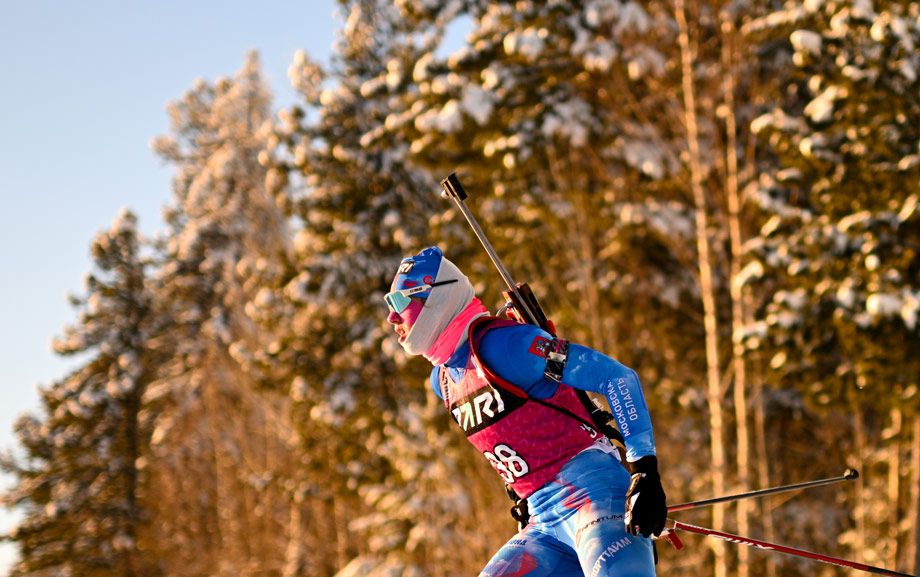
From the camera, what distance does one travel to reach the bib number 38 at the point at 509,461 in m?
4.16

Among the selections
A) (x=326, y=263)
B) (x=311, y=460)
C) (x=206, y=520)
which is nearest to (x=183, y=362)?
(x=206, y=520)

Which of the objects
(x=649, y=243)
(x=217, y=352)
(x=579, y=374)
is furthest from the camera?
(x=217, y=352)

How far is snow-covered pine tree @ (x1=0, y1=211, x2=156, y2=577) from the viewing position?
29.3 meters

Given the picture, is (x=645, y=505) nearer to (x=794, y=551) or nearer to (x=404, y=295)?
(x=794, y=551)

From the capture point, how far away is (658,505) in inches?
145

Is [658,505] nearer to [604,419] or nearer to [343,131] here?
[604,419]

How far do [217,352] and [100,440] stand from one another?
217 inches

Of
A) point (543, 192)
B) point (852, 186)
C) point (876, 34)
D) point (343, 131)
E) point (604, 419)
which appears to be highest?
point (343, 131)

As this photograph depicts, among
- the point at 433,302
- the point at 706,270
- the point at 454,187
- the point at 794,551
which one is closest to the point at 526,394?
the point at 433,302

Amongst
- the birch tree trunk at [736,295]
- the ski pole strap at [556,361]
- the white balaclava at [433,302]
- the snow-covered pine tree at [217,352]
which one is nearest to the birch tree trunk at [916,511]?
the birch tree trunk at [736,295]

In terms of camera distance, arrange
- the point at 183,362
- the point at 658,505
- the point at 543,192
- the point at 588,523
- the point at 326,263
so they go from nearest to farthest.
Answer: the point at 658,505 → the point at 588,523 → the point at 543,192 → the point at 326,263 → the point at 183,362

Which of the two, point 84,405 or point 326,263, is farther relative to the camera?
point 84,405

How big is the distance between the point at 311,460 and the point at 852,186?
13744 millimetres

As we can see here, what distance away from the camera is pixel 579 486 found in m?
4.05
